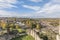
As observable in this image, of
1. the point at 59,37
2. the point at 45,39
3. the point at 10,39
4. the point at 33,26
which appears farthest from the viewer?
the point at 33,26

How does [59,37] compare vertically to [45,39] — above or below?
above

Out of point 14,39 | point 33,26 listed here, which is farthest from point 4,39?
point 33,26

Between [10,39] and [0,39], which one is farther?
[10,39]

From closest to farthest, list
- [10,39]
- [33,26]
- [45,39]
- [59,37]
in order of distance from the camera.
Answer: [59,37]
[45,39]
[10,39]
[33,26]

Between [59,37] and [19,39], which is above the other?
[59,37]

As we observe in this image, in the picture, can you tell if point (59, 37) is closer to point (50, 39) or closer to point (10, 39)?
point (50, 39)

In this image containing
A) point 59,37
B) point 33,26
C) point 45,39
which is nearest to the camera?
point 59,37

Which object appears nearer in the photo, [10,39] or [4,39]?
[4,39]

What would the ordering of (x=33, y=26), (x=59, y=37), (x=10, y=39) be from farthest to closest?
(x=33, y=26) → (x=10, y=39) → (x=59, y=37)

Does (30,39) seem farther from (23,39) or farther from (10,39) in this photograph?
(10,39)

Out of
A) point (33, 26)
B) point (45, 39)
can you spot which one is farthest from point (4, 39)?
point (33, 26)
